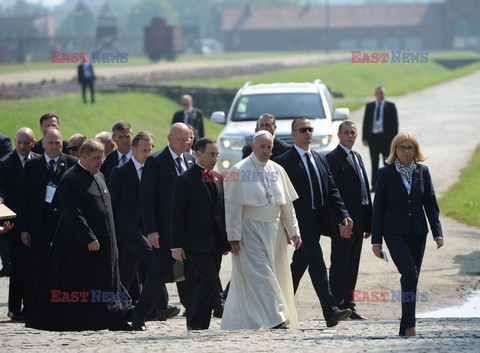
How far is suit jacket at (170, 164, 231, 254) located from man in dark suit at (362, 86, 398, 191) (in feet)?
38.3

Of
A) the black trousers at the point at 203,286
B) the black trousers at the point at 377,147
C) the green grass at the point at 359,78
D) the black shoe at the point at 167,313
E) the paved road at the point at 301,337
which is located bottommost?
the paved road at the point at 301,337

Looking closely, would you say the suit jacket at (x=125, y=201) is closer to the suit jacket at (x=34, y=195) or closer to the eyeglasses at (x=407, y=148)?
the suit jacket at (x=34, y=195)

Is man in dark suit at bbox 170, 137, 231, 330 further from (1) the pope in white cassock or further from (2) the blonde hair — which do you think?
(2) the blonde hair

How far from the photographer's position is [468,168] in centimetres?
2630

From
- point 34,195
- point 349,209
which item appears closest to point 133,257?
point 34,195

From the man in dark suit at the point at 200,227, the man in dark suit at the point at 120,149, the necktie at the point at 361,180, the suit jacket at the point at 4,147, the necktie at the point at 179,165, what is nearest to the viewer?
the man in dark suit at the point at 200,227

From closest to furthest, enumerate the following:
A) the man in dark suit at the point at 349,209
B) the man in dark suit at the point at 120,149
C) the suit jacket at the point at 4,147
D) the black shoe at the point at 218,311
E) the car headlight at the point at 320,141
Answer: the man in dark suit at the point at 349,209
the black shoe at the point at 218,311
the man in dark suit at the point at 120,149
the suit jacket at the point at 4,147
the car headlight at the point at 320,141

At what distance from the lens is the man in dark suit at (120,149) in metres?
11.8

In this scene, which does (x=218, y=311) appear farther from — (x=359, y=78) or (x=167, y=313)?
(x=359, y=78)

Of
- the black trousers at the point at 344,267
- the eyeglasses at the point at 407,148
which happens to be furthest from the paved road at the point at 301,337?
the eyeglasses at the point at 407,148

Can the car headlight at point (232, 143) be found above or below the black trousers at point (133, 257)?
above

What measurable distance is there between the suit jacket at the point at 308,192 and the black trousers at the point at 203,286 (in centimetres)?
113

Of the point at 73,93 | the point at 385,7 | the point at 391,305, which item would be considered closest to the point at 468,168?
the point at 391,305

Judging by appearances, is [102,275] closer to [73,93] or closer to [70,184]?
[70,184]
